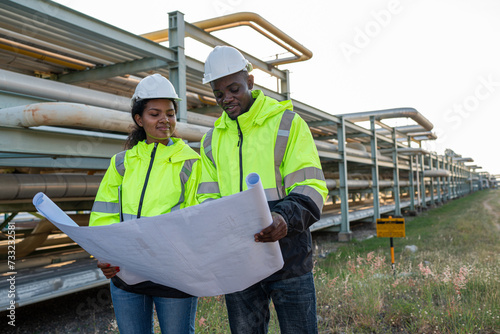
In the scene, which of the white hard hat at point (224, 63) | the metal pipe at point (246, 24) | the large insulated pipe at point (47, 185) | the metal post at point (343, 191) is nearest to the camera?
the white hard hat at point (224, 63)

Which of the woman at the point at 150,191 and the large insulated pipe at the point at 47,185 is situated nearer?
the woman at the point at 150,191

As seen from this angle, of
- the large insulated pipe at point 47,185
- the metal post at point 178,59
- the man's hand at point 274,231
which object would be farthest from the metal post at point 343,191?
the man's hand at point 274,231

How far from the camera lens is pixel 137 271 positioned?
1.56 meters

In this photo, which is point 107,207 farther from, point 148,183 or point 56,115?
point 56,115

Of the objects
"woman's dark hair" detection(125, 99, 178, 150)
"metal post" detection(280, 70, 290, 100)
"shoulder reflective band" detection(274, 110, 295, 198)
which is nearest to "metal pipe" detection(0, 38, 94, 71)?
"metal post" detection(280, 70, 290, 100)

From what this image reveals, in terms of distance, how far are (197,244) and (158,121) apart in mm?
850

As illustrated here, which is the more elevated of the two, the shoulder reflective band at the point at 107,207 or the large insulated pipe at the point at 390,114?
the large insulated pipe at the point at 390,114

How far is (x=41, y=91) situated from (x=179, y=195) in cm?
349

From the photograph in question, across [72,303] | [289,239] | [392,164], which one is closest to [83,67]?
[72,303]

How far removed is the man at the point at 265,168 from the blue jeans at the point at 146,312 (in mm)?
213

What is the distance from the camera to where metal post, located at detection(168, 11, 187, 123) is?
5668 millimetres

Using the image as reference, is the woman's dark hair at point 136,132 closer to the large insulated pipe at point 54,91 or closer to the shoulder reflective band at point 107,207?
the shoulder reflective band at point 107,207

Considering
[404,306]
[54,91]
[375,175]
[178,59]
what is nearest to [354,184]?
[375,175]

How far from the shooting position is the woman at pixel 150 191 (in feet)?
5.53
